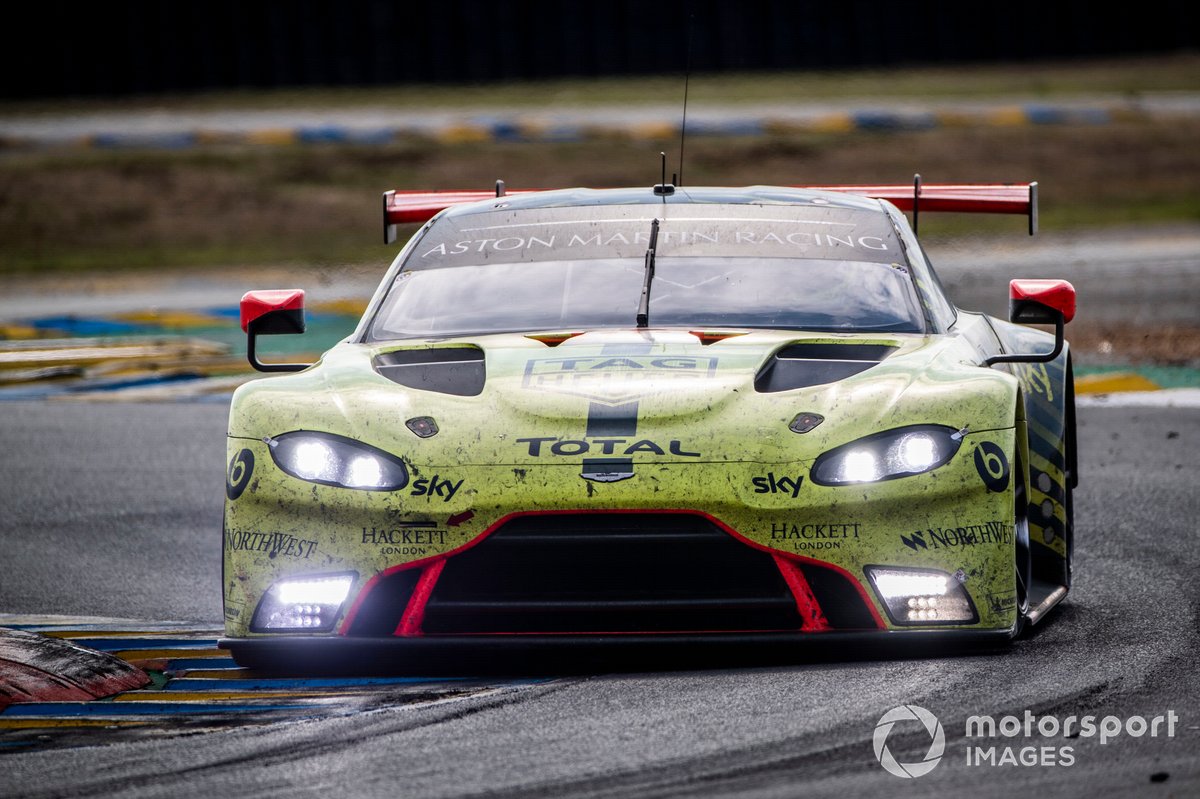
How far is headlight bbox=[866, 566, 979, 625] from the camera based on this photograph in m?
4.58

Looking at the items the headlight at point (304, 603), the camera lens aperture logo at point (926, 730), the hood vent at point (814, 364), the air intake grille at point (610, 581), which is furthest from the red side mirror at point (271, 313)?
the camera lens aperture logo at point (926, 730)

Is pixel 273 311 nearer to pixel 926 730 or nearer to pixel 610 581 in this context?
pixel 610 581

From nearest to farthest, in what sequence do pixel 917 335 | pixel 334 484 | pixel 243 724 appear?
pixel 243 724 < pixel 334 484 < pixel 917 335

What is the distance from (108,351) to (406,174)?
39.3 feet

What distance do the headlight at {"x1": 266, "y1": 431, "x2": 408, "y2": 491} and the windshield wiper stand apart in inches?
43.1

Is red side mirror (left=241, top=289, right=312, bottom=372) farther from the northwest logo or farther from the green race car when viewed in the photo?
the northwest logo

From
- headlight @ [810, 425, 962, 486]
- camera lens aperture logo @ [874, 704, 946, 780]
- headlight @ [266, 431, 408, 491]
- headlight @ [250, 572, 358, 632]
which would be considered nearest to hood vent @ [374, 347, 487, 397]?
headlight @ [266, 431, 408, 491]

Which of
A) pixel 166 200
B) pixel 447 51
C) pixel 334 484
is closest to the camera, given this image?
pixel 334 484

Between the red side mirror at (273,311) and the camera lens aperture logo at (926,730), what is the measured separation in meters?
2.27

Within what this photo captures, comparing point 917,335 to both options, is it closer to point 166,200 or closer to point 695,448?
point 695,448

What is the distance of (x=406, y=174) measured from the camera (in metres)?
25.8

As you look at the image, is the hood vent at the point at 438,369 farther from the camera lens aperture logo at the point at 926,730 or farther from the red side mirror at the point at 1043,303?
the red side mirror at the point at 1043,303

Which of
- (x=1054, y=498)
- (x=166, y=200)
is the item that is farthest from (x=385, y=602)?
(x=166, y=200)

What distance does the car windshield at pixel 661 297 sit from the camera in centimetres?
559
